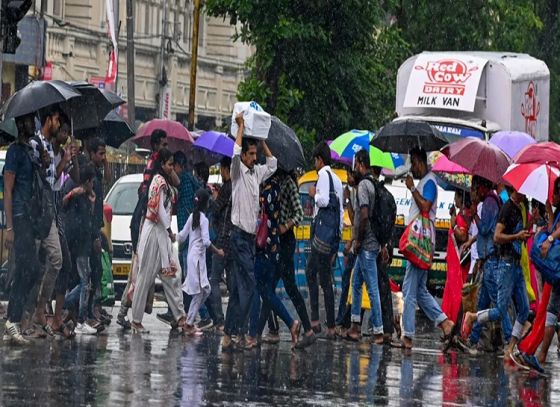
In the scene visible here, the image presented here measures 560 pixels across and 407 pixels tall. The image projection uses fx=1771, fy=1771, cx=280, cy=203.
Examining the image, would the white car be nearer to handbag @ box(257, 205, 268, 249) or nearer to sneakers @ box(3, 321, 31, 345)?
handbag @ box(257, 205, 268, 249)

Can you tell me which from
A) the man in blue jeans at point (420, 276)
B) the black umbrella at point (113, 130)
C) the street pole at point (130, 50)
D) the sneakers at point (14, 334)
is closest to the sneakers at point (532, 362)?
the man in blue jeans at point (420, 276)

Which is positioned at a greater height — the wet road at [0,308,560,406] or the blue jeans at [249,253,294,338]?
the blue jeans at [249,253,294,338]

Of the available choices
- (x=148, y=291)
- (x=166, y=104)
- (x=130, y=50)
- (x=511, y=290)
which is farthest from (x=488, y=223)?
(x=166, y=104)

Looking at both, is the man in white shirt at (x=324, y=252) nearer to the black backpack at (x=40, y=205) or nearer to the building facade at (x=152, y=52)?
the black backpack at (x=40, y=205)

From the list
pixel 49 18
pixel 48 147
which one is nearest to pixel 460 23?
pixel 49 18

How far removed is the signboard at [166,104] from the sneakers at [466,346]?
126ft

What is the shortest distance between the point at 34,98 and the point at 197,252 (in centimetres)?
360

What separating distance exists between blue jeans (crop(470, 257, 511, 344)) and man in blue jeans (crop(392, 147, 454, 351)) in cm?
27

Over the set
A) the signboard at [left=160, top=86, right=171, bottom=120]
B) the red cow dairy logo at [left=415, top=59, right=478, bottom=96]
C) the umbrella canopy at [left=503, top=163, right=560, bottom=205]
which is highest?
the signboard at [left=160, top=86, right=171, bottom=120]

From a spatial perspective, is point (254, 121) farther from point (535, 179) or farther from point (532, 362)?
point (532, 362)

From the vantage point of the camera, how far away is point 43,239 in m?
15.1

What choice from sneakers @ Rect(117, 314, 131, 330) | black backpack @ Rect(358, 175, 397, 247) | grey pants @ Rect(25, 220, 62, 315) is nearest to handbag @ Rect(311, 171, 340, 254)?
black backpack @ Rect(358, 175, 397, 247)

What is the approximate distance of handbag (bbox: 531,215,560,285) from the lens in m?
14.1

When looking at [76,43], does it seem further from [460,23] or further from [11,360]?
[11,360]
